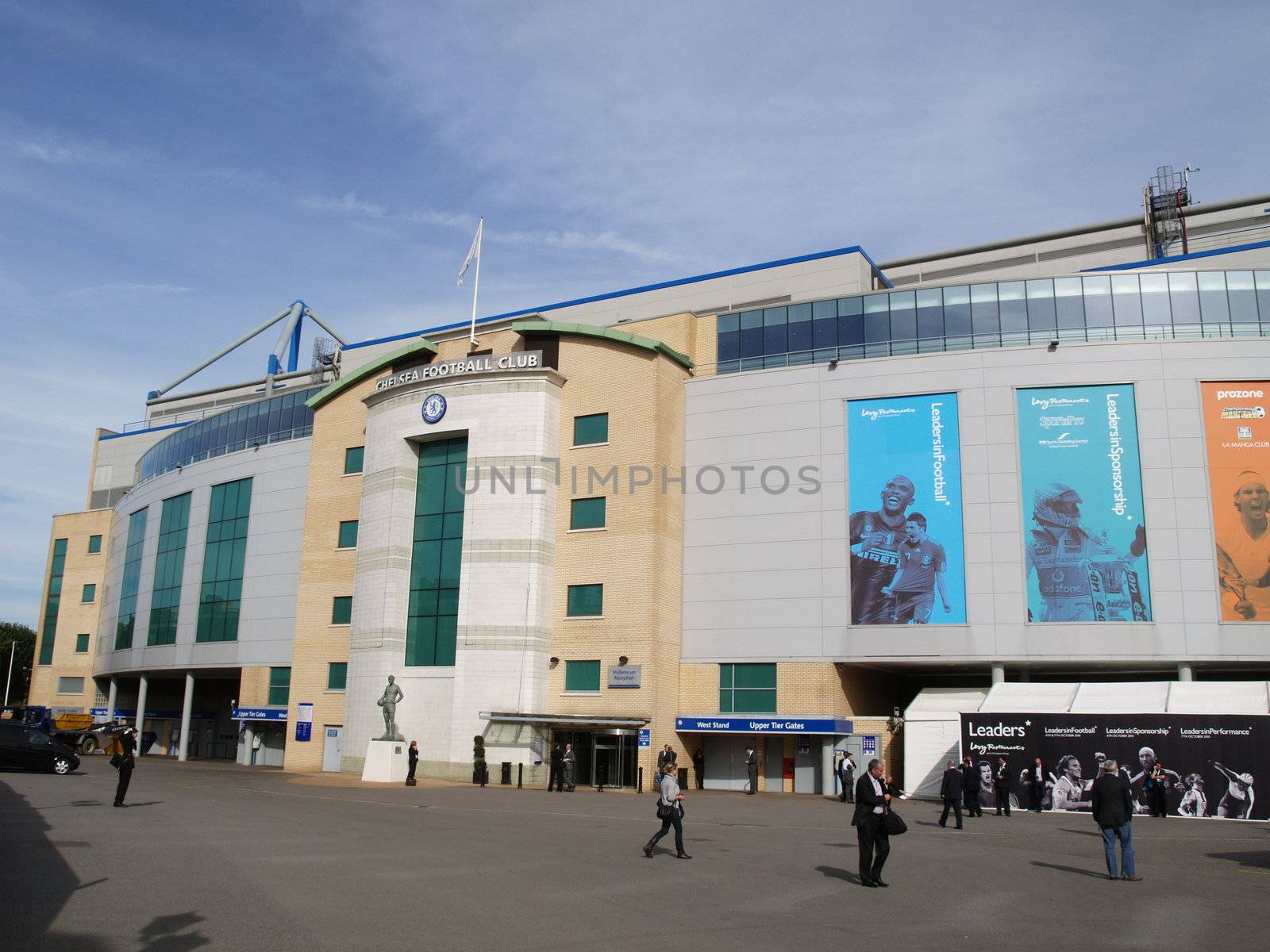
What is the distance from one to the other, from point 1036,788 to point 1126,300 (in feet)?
67.9

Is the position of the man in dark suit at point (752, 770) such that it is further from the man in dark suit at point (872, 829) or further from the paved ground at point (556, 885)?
the man in dark suit at point (872, 829)

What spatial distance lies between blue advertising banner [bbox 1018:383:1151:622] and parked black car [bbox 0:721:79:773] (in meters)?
33.4

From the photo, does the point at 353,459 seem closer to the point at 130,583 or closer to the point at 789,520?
the point at 789,520

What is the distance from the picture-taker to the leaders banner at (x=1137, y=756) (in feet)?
100

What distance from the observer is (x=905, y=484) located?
140ft

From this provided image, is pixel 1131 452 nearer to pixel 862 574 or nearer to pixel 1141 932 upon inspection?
pixel 862 574

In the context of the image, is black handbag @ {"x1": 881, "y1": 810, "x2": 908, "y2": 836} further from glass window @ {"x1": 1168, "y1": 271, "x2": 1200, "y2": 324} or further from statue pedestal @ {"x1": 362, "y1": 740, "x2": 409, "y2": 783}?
glass window @ {"x1": 1168, "y1": 271, "x2": 1200, "y2": 324}

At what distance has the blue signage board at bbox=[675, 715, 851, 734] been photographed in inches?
1619

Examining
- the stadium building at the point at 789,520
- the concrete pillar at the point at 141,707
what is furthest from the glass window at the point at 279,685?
the concrete pillar at the point at 141,707

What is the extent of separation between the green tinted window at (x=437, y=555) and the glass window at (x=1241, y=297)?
3143 cm

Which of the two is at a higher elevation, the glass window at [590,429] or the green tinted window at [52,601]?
the glass window at [590,429]

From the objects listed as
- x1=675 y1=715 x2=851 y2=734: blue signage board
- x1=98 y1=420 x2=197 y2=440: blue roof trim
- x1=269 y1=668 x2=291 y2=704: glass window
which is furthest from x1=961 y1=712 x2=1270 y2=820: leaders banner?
x1=98 y1=420 x2=197 y2=440: blue roof trim

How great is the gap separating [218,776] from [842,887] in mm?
31920

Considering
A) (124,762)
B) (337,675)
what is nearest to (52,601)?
(337,675)
